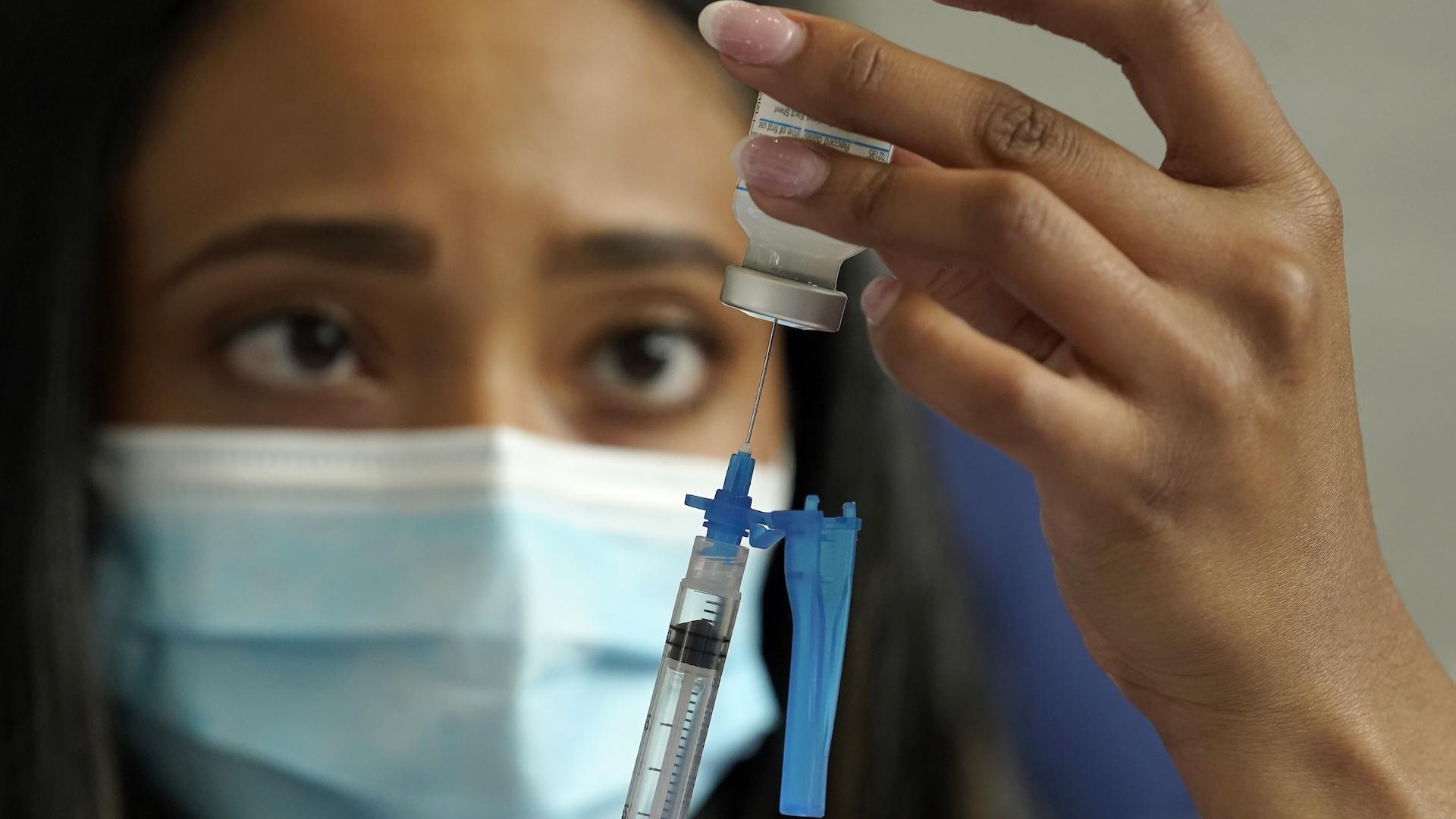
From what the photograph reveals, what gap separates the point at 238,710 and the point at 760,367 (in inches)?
26.1

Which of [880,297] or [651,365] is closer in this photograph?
[880,297]

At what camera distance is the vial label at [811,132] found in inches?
25.2

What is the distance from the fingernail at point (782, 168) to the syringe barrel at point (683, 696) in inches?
8.7

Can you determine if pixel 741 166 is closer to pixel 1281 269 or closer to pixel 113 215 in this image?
pixel 1281 269

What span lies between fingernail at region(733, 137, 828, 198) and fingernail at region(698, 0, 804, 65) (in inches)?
1.7

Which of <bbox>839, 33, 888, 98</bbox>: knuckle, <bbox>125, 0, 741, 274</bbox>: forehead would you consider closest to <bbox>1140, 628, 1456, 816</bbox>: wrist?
<bbox>839, 33, 888, 98</bbox>: knuckle

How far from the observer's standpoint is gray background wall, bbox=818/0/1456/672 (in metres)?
1.36

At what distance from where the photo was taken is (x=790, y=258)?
2.35 ft

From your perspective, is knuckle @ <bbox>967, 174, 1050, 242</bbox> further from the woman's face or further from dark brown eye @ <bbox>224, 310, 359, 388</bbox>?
dark brown eye @ <bbox>224, 310, 359, 388</bbox>

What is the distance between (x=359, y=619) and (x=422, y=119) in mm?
515

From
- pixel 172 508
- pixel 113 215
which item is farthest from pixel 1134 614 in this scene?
pixel 113 215

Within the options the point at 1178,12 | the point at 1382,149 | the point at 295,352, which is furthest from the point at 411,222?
the point at 1382,149

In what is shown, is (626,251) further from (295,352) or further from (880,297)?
(880,297)

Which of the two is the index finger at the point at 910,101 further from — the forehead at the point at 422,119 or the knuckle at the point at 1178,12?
the forehead at the point at 422,119
